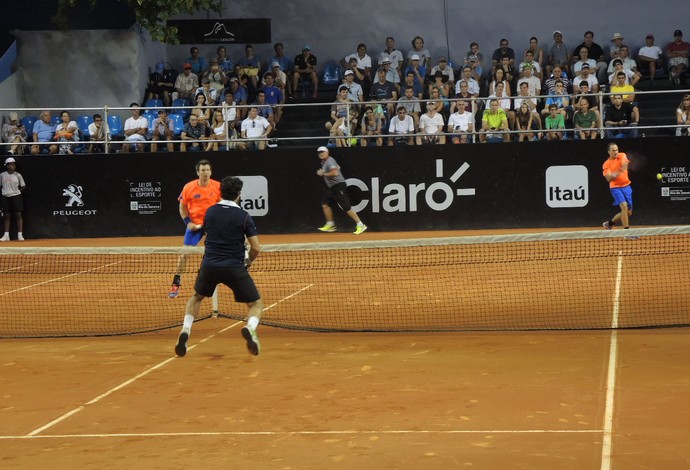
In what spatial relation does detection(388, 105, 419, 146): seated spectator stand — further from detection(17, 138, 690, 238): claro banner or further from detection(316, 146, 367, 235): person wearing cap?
detection(316, 146, 367, 235): person wearing cap

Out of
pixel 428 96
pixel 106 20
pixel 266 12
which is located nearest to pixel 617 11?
pixel 428 96

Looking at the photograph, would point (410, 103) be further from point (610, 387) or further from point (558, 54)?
point (610, 387)

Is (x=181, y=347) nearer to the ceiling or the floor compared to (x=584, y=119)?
nearer to the floor

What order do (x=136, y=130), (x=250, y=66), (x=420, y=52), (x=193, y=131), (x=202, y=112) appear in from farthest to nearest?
(x=250, y=66) → (x=420, y=52) → (x=202, y=112) → (x=136, y=130) → (x=193, y=131)

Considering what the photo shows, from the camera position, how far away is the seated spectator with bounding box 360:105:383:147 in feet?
81.6

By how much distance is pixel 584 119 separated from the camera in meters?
24.2

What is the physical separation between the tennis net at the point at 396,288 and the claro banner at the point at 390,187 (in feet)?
9.96

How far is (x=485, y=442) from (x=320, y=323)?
5.86 meters

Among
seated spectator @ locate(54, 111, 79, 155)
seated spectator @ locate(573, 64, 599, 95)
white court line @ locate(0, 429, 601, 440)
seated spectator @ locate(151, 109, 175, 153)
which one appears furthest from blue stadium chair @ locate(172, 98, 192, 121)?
white court line @ locate(0, 429, 601, 440)

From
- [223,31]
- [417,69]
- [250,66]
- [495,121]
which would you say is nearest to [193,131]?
[250,66]

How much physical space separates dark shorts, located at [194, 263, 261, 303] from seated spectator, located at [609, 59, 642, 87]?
16.6 meters

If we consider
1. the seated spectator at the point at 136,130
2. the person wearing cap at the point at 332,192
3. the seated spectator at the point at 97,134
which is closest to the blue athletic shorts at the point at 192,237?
the person wearing cap at the point at 332,192

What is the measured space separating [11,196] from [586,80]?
46.2 feet

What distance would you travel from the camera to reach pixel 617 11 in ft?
98.5
